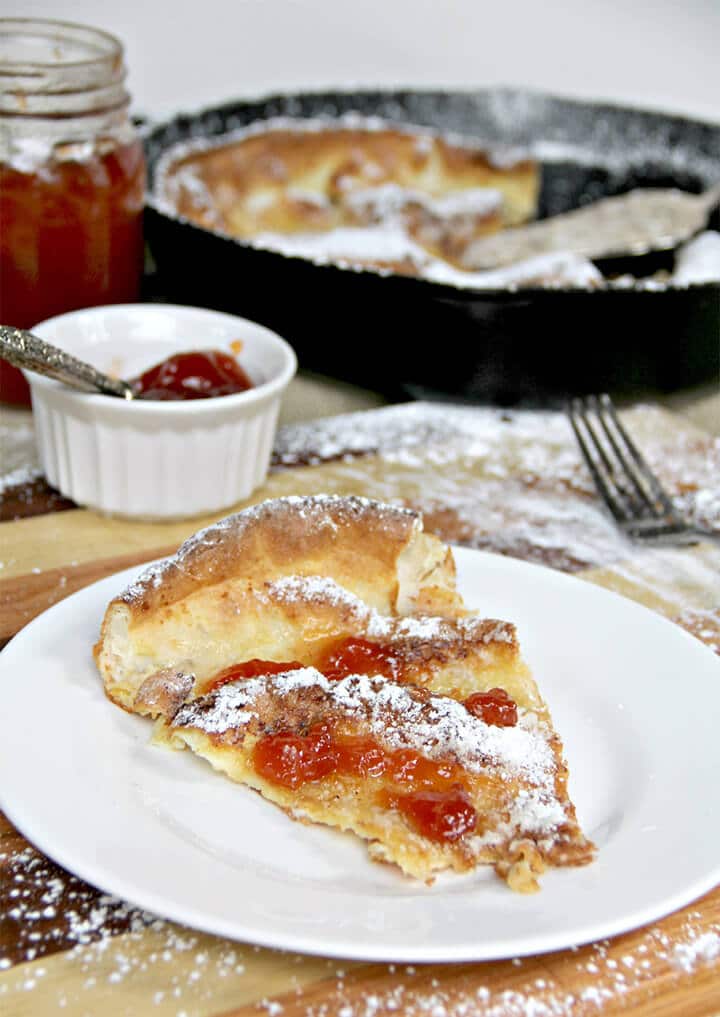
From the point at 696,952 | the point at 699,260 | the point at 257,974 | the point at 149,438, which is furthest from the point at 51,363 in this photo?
the point at 699,260

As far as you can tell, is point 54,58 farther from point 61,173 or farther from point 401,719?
point 401,719

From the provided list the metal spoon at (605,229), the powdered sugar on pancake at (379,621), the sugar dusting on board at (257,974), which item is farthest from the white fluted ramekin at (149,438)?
the metal spoon at (605,229)

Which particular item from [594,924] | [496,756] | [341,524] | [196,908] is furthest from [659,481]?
[196,908]

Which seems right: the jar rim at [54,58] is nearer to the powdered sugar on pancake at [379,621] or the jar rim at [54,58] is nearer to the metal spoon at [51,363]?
the metal spoon at [51,363]

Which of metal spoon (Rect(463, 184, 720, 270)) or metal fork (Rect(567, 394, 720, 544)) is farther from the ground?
metal spoon (Rect(463, 184, 720, 270))

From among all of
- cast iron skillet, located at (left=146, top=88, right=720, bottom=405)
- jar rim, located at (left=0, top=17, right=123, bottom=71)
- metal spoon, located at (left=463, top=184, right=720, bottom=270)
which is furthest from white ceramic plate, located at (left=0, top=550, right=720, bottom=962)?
metal spoon, located at (left=463, top=184, right=720, bottom=270)

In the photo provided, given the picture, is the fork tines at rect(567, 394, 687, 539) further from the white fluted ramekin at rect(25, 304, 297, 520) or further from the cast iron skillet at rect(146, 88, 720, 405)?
the white fluted ramekin at rect(25, 304, 297, 520)
